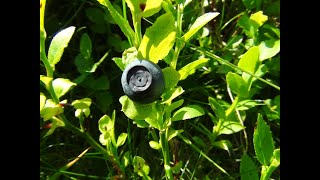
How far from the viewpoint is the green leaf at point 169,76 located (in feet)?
2.85

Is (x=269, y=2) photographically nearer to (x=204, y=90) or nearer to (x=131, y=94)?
(x=204, y=90)

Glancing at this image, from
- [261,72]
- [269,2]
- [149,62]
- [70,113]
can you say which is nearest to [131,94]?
[149,62]

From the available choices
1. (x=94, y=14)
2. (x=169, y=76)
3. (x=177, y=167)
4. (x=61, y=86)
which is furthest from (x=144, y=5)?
(x=94, y=14)

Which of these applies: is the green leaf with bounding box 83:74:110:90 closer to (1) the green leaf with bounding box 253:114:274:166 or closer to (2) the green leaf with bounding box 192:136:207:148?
(2) the green leaf with bounding box 192:136:207:148

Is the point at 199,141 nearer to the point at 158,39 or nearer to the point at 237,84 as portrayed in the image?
the point at 237,84

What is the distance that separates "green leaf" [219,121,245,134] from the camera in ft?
3.70

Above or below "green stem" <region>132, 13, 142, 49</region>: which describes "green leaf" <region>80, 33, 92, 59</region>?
below

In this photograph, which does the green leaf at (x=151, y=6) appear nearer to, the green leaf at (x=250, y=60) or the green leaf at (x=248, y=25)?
the green leaf at (x=250, y=60)

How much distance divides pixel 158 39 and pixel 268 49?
436 millimetres

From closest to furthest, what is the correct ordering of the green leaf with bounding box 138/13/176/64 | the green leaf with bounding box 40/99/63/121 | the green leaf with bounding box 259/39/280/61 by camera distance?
the green leaf with bounding box 138/13/176/64, the green leaf with bounding box 40/99/63/121, the green leaf with bounding box 259/39/280/61

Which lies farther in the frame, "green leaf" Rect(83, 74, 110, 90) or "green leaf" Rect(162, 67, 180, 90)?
"green leaf" Rect(83, 74, 110, 90)

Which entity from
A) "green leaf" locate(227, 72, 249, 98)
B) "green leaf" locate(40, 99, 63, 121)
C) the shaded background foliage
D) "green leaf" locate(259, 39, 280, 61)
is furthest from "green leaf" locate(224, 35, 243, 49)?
"green leaf" locate(40, 99, 63, 121)

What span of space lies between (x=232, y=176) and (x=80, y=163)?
40cm

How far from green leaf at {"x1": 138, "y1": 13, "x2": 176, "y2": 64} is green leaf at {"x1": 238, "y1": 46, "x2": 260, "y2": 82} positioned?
0.30m
